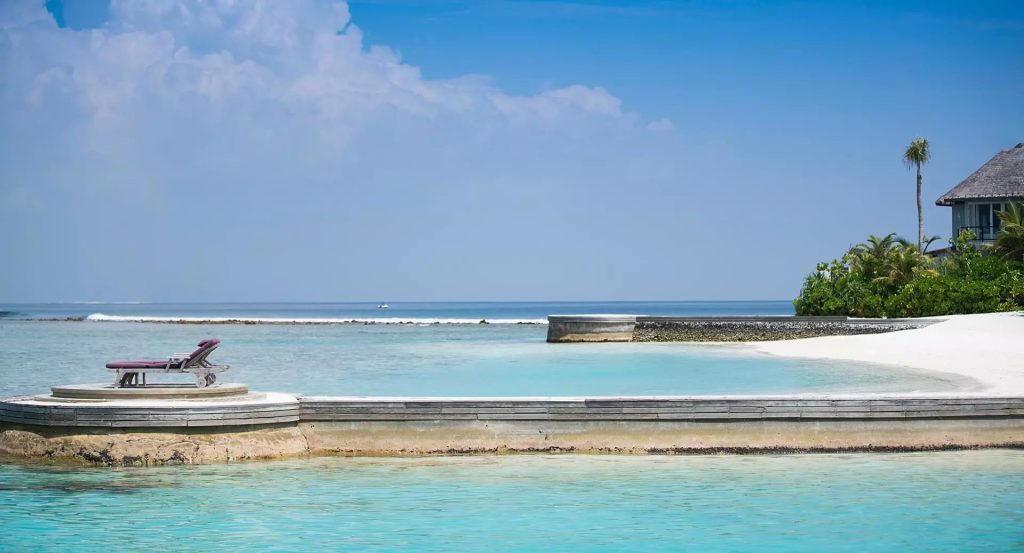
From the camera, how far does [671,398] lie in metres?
13.3

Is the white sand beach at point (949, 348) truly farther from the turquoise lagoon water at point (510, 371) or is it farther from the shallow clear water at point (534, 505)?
the shallow clear water at point (534, 505)

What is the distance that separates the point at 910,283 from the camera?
4138cm

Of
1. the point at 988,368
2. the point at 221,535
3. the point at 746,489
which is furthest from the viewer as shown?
the point at 988,368

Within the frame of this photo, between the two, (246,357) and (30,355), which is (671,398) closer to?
(246,357)

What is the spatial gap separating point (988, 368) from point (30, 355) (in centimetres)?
3162

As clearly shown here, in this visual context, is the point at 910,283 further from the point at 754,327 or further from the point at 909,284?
the point at 754,327

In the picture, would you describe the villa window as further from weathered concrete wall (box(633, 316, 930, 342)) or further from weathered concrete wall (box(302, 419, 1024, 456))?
weathered concrete wall (box(302, 419, 1024, 456))

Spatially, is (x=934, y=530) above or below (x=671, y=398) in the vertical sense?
below

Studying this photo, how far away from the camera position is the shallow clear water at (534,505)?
9.42 m

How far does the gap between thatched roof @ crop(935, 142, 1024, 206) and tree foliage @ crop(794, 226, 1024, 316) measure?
8.50 ft

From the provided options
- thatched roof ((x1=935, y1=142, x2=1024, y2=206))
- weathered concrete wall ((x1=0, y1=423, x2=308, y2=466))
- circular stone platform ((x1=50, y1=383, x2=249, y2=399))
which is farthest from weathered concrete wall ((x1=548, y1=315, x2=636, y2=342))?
weathered concrete wall ((x1=0, y1=423, x2=308, y2=466))

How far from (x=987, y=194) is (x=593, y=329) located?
66.9ft

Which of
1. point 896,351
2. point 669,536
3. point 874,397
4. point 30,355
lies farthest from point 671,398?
point 30,355

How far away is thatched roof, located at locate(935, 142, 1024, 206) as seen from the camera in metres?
49.8
